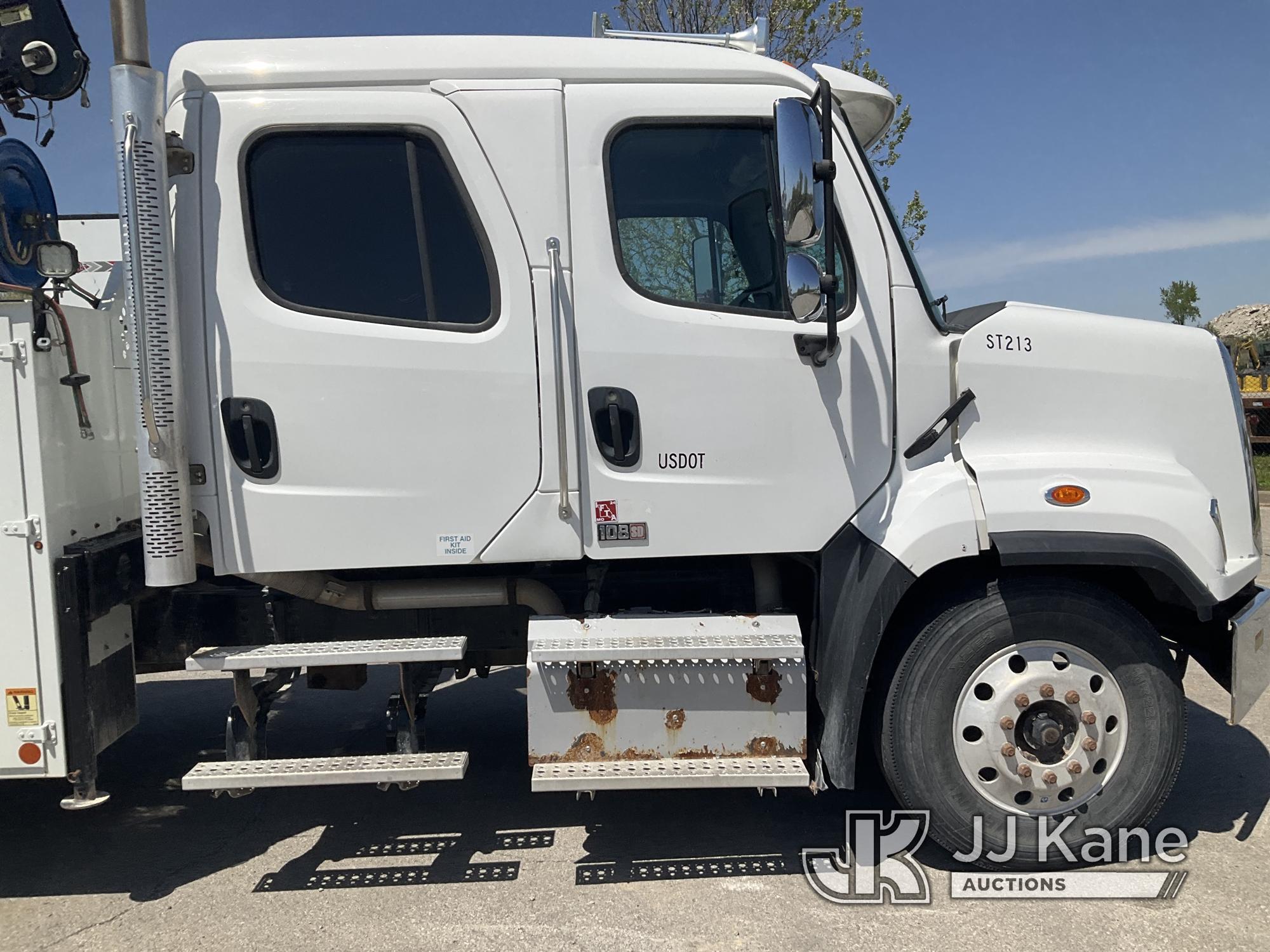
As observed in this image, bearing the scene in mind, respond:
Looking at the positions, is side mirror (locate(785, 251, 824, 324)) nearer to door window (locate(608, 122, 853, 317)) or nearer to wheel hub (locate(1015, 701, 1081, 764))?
door window (locate(608, 122, 853, 317))

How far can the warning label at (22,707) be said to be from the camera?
9.45ft

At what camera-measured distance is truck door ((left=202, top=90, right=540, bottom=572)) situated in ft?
9.64

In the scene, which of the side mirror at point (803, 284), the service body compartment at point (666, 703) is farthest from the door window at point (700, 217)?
the service body compartment at point (666, 703)

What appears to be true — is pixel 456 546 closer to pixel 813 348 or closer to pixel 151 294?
pixel 151 294

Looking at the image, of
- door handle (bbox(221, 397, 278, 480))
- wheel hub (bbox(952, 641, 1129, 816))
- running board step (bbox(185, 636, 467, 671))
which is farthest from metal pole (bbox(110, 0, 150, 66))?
wheel hub (bbox(952, 641, 1129, 816))

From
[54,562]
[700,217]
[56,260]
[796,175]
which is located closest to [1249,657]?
[796,175]

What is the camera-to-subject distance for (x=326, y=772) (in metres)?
3.00

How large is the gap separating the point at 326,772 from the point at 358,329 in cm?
148

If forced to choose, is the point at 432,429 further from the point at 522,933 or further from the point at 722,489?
the point at 522,933

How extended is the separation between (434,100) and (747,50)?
3.77 feet

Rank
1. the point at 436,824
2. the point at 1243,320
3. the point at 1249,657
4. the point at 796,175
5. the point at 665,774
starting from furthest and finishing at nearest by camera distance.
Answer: the point at 1243,320 < the point at 436,824 < the point at 1249,657 < the point at 665,774 < the point at 796,175

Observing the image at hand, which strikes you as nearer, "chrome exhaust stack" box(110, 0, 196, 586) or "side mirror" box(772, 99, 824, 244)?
"side mirror" box(772, 99, 824, 244)

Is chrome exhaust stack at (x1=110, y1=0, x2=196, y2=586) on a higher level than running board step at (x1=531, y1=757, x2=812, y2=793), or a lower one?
higher

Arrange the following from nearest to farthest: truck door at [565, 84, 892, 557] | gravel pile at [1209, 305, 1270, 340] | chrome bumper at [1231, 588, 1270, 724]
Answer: truck door at [565, 84, 892, 557] < chrome bumper at [1231, 588, 1270, 724] < gravel pile at [1209, 305, 1270, 340]
